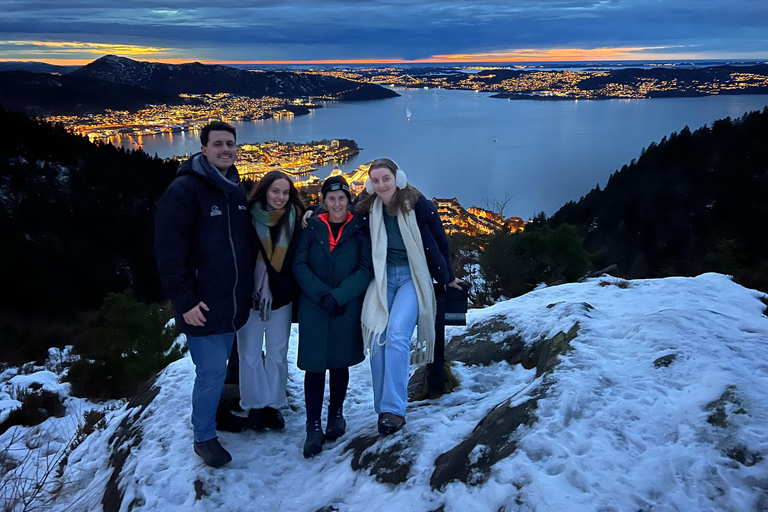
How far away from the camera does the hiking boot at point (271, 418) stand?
10.6ft

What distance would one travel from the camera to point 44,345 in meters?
11.8

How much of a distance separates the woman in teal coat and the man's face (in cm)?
62

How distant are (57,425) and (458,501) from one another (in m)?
5.32

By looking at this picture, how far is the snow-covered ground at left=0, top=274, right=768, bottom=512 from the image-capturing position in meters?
1.89

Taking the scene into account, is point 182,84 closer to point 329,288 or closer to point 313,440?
point 329,288

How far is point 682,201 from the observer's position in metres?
26.0

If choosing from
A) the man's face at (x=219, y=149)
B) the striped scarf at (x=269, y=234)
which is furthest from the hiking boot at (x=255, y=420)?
the man's face at (x=219, y=149)

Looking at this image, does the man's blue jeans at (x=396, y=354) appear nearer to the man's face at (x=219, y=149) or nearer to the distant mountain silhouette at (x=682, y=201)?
the man's face at (x=219, y=149)

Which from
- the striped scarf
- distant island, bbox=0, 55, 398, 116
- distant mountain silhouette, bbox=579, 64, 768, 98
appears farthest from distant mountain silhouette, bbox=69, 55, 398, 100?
the striped scarf

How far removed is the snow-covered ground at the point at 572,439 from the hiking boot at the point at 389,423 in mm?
71

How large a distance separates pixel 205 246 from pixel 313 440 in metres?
1.45

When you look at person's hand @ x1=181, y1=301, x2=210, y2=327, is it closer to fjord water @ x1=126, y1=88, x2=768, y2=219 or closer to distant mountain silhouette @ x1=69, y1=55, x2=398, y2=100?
fjord water @ x1=126, y1=88, x2=768, y2=219

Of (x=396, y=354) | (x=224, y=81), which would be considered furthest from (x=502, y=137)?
(x=224, y=81)

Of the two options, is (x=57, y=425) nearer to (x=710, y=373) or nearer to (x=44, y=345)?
(x=710, y=373)
